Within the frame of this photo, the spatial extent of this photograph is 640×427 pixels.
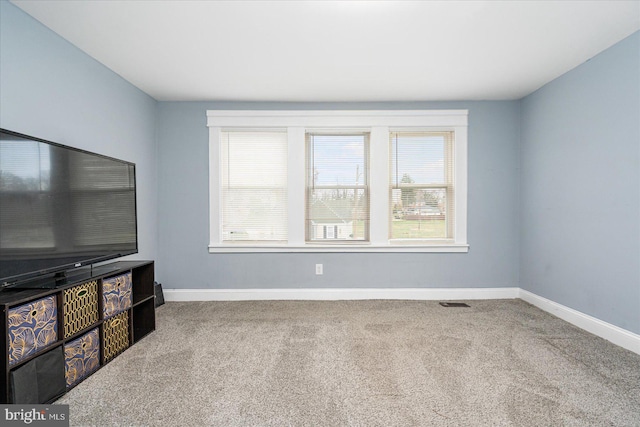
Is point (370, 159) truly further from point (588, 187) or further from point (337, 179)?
point (588, 187)

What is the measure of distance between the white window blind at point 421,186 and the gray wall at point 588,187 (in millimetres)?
897

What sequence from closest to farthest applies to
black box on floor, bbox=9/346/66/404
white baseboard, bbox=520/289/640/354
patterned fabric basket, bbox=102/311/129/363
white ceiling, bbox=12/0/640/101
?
black box on floor, bbox=9/346/66/404
white ceiling, bbox=12/0/640/101
patterned fabric basket, bbox=102/311/129/363
white baseboard, bbox=520/289/640/354

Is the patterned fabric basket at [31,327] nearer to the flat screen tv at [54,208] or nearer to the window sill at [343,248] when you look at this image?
the flat screen tv at [54,208]

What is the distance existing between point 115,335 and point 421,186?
137 inches

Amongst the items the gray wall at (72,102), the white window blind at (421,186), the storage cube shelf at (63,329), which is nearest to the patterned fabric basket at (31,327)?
the storage cube shelf at (63,329)

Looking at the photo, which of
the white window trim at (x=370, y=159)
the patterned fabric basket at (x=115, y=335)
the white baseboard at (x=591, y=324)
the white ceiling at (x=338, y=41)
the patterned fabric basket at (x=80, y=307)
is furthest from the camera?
the white window trim at (x=370, y=159)

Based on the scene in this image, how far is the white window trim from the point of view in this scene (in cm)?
381

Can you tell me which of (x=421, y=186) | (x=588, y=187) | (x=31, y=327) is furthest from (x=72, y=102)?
(x=588, y=187)

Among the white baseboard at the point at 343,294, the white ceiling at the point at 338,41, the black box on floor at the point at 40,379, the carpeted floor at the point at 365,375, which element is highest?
the white ceiling at the point at 338,41

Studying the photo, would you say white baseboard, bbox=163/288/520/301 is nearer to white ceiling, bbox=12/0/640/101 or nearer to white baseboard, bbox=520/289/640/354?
white baseboard, bbox=520/289/640/354

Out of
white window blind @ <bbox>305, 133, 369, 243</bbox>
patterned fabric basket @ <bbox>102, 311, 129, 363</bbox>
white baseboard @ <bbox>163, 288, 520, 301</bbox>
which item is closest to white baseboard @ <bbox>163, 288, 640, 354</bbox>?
white baseboard @ <bbox>163, 288, 520, 301</bbox>

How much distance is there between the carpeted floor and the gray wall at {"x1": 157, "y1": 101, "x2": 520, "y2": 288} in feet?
2.42

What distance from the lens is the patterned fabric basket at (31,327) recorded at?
1607 millimetres

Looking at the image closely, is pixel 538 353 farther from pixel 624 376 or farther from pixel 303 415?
pixel 303 415
